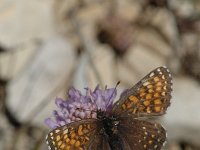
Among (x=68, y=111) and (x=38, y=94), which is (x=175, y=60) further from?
(x=68, y=111)

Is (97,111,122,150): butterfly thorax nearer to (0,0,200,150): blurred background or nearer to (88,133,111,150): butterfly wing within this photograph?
(88,133,111,150): butterfly wing

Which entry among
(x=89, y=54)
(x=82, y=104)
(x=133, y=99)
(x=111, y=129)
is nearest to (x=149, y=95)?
(x=133, y=99)

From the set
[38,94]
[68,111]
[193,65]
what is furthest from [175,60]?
[68,111]

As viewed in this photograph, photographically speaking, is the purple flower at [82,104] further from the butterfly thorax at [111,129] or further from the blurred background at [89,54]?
the blurred background at [89,54]

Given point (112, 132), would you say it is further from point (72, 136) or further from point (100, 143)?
point (72, 136)

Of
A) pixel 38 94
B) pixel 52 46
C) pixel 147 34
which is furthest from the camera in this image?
pixel 147 34

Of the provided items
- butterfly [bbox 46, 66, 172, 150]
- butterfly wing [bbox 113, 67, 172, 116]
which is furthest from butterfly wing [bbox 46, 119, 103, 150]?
butterfly wing [bbox 113, 67, 172, 116]

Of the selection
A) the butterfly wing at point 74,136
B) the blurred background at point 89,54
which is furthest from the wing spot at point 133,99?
the blurred background at point 89,54
